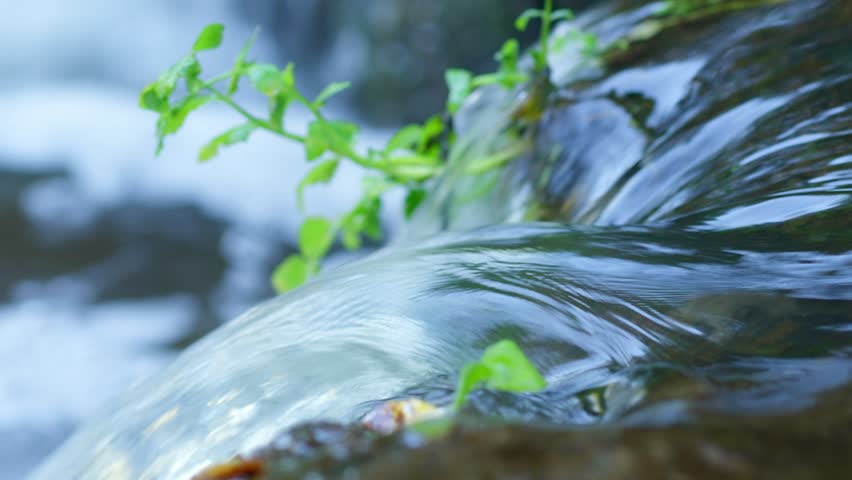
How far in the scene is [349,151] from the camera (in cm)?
177

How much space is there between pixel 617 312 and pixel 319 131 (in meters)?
0.99

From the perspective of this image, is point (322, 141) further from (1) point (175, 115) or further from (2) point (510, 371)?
(2) point (510, 371)

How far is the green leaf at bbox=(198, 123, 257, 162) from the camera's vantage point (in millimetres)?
1550

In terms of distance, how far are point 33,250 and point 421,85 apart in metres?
2.57

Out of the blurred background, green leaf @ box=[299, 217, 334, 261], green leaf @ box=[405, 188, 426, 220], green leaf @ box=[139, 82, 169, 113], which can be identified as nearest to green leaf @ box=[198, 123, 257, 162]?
green leaf @ box=[139, 82, 169, 113]

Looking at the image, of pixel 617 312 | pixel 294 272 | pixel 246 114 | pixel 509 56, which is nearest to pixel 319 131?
pixel 246 114

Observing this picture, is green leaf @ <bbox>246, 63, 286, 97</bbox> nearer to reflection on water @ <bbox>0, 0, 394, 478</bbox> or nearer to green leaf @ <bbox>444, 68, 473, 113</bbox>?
green leaf @ <bbox>444, 68, 473, 113</bbox>

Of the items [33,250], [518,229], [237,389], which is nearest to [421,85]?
[33,250]

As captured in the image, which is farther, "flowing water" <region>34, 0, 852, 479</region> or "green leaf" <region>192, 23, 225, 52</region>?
"green leaf" <region>192, 23, 225, 52</region>

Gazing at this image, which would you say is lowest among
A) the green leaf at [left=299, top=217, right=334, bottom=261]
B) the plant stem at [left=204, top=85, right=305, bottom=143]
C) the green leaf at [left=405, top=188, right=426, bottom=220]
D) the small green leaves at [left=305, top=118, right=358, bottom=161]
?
the green leaf at [left=299, top=217, right=334, bottom=261]

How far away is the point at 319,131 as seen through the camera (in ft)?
5.73

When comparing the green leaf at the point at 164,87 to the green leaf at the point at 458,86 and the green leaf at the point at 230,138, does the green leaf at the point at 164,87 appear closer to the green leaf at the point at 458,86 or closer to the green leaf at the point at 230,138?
the green leaf at the point at 230,138

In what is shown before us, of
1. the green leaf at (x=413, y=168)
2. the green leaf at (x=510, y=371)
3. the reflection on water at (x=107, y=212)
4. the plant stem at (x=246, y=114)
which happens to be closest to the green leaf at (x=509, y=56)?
the green leaf at (x=413, y=168)

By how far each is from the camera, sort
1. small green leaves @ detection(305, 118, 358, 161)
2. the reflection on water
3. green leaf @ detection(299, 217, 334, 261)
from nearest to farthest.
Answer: small green leaves @ detection(305, 118, 358, 161)
green leaf @ detection(299, 217, 334, 261)
the reflection on water
